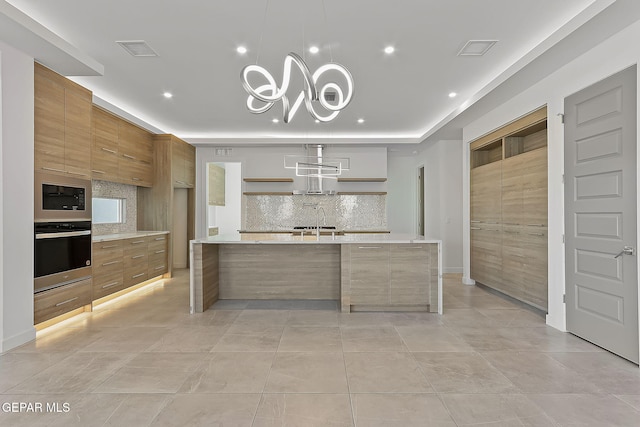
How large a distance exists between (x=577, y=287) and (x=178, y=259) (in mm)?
6981

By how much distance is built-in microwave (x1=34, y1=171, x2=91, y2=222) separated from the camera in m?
3.47

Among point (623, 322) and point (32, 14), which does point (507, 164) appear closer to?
point (623, 322)

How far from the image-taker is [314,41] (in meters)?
3.43

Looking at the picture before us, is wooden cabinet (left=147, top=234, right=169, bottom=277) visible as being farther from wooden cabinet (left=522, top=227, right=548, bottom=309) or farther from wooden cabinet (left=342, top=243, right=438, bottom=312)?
wooden cabinet (left=522, top=227, right=548, bottom=309)

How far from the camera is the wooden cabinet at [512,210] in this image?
13.5 feet

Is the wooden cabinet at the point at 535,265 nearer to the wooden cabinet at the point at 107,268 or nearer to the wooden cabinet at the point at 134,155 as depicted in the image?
the wooden cabinet at the point at 107,268

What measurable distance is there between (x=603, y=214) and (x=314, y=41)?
2.99 m

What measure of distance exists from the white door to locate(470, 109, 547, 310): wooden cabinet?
0.55 meters

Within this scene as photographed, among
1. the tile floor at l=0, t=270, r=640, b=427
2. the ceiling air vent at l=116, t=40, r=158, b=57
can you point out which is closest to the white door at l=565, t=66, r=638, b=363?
the tile floor at l=0, t=270, r=640, b=427

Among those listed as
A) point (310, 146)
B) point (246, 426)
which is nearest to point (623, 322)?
point (246, 426)

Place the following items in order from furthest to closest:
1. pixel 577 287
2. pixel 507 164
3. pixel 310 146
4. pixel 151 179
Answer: pixel 310 146 → pixel 151 179 → pixel 507 164 → pixel 577 287

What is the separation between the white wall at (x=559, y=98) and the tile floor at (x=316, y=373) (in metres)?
0.49

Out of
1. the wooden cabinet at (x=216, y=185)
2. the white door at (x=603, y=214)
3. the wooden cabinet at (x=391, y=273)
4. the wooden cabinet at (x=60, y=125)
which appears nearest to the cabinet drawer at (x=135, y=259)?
the wooden cabinet at (x=60, y=125)

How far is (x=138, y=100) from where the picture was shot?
521 centimetres
